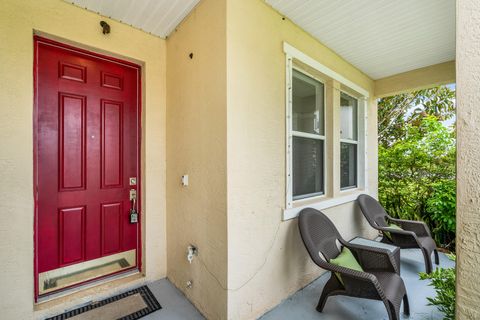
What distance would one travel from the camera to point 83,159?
2.07 meters

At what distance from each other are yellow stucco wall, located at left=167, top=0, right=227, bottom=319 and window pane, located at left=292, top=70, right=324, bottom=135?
3.40 feet

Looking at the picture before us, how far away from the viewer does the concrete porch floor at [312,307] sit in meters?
1.82

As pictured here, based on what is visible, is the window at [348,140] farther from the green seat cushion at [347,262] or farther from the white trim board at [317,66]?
the green seat cushion at [347,262]

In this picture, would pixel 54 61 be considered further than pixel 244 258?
Yes

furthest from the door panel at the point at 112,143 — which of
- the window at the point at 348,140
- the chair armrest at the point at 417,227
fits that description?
the chair armrest at the point at 417,227

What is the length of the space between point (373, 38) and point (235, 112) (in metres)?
2.12

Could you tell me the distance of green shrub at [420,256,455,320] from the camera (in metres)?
1.02

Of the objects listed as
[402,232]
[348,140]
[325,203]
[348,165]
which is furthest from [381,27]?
[402,232]

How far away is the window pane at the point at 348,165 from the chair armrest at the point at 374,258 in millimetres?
1316

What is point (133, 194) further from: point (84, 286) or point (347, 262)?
point (347, 262)

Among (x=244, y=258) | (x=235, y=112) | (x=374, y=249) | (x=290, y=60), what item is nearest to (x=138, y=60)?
(x=235, y=112)

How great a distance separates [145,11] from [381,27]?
245 cm

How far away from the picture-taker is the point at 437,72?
3172 mm

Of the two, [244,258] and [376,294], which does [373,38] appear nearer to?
[376,294]
